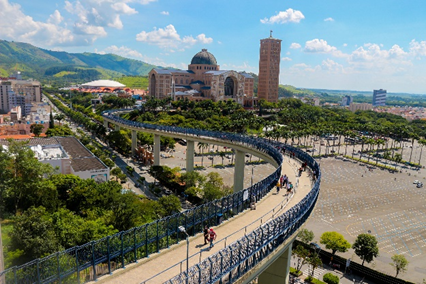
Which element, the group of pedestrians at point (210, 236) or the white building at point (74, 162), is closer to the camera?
the group of pedestrians at point (210, 236)

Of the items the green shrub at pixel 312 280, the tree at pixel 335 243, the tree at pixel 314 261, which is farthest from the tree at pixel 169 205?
the tree at pixel 335 243

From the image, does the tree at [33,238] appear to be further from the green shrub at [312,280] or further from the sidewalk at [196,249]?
the green shrub at [312,280]

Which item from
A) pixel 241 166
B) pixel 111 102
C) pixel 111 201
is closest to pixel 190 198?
pixel 241 166

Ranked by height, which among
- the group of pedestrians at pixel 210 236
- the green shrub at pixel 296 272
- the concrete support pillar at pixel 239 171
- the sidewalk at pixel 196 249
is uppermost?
the group of pedestrians at pixel 210 236

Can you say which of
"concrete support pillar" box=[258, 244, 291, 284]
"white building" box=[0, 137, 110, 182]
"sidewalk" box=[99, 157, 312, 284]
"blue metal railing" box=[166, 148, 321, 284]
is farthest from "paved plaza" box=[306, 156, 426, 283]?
"white building" box=[0, 137, 110, 182]

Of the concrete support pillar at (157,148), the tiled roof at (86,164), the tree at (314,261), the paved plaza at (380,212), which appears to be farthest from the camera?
the concrete support pillar at (157,148)

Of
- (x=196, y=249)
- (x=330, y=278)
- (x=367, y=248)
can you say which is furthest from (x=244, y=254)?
(x=367, y=248)
